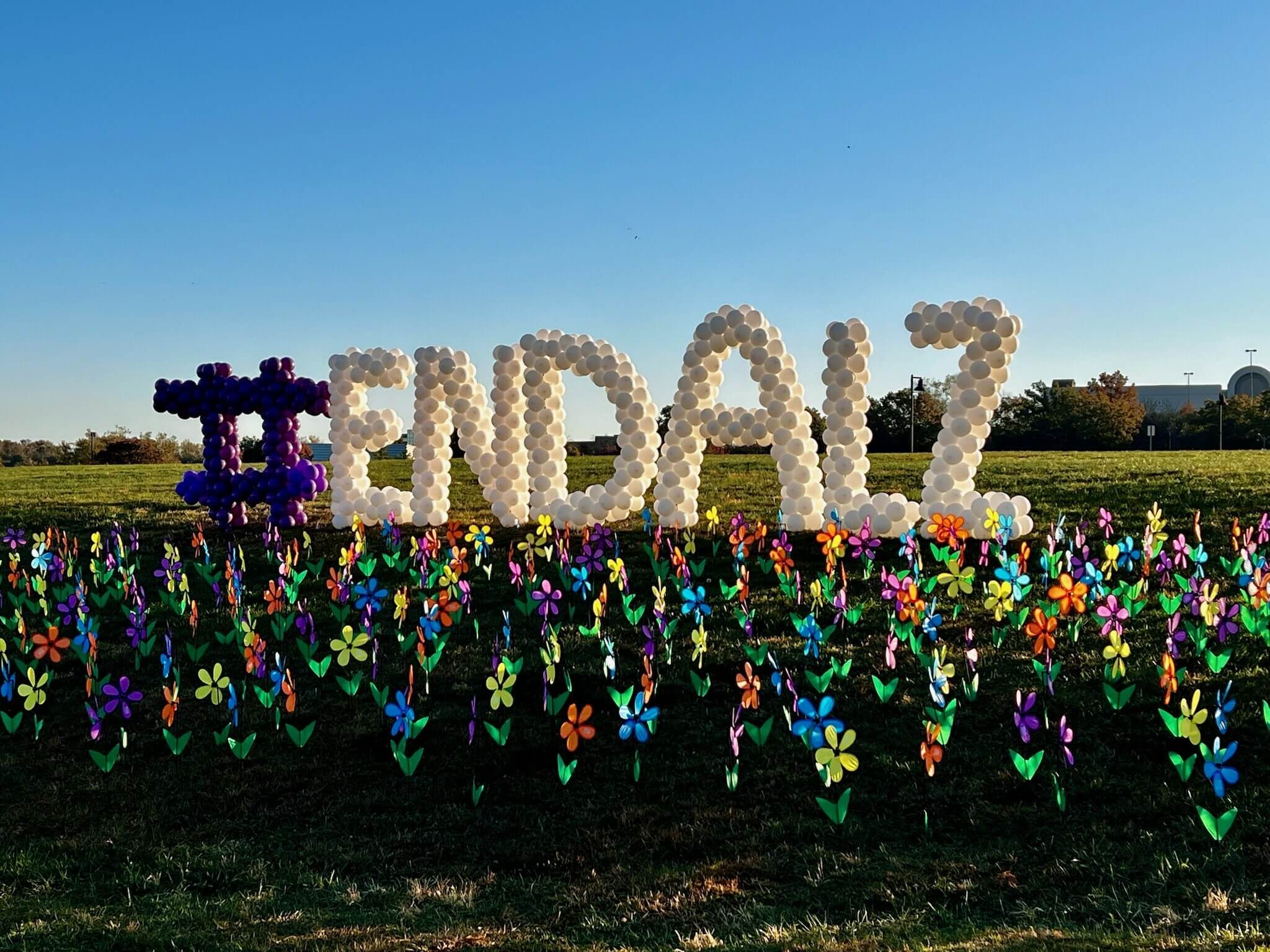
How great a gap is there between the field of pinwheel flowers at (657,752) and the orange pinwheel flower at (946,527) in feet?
Answer: 0.83

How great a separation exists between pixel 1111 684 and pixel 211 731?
19.2ft

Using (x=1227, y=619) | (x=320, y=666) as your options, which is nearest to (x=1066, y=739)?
(x=1227, y=619)

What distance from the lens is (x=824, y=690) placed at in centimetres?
713

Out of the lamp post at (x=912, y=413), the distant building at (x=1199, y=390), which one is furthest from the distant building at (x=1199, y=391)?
the lamp post at (x=912, y=413)

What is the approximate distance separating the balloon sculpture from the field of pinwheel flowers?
199 cm

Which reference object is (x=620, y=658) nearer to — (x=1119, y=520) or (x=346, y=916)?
(x=346, y=916)

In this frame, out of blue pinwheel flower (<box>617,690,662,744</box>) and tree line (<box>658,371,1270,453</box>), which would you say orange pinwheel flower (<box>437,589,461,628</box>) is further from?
tree line (<box>658,371,1270,453</box>)

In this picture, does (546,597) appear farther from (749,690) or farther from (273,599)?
(749,690)

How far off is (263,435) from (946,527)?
7785 millimetres

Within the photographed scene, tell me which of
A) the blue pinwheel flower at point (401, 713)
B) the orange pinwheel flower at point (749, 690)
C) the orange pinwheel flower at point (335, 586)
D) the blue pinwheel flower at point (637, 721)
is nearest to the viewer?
the blue pinwheel flower at point (637, 721)

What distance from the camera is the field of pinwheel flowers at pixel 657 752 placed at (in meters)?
4.75

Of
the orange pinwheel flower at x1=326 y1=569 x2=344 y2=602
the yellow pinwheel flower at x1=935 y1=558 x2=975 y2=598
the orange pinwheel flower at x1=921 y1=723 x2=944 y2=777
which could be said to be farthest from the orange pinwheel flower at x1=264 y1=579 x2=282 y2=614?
the orange pinwheel flower at x1=921 y1=723 x2=944 y2=777

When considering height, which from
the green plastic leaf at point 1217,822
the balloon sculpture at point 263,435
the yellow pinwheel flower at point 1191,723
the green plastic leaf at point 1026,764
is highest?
the balloon sculpture at point 263,435

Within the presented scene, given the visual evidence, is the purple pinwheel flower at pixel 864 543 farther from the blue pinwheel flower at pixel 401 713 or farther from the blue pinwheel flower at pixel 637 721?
the blue pinwheel flower at pixel 401 713
